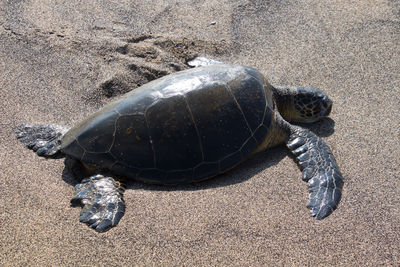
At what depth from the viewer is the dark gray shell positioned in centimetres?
349

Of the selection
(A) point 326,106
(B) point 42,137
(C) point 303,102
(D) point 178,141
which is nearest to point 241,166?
(D) point 178,141

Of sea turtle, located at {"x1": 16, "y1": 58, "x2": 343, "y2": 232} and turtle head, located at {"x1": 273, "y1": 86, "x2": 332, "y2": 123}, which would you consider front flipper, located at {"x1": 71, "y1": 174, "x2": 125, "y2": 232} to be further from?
turtle head, located at {"x1": 273, "y1": 86, "x2": 332, "y2": 123}

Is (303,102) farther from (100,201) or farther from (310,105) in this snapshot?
(100,201)

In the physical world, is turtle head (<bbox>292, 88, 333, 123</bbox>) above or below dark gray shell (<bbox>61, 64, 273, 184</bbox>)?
below

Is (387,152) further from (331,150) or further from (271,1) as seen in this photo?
(271,1)

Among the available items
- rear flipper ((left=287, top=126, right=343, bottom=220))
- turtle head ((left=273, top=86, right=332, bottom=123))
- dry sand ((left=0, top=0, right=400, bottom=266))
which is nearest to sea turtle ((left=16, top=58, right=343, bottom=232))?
rear flipper ((left=287, top=126, right=343, bottom=220))

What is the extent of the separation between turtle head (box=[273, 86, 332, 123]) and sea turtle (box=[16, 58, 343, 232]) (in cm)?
53

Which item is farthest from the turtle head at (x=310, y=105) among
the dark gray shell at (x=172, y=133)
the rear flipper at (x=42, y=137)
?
the rear flipper at (x=42, y=137)

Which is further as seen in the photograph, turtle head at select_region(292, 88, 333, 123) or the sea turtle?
turtle head at select_region(292, 88, 333, 123)

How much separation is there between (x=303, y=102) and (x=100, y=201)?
7.74 ft

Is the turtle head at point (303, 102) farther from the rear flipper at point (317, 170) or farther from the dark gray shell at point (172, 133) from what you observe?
the dark gray shell at point (172, 133)

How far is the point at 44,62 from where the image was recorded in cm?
502

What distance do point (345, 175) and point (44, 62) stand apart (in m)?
3.77

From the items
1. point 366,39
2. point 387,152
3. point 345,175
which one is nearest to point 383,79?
point 366,39
